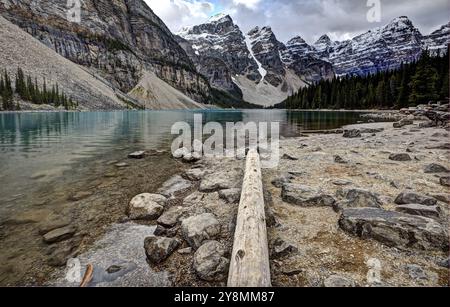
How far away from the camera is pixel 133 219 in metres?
7.14

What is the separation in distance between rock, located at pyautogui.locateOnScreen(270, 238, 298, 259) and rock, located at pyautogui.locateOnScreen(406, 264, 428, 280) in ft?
6.42

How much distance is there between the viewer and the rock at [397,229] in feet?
15.5

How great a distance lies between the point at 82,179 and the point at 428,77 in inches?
3242

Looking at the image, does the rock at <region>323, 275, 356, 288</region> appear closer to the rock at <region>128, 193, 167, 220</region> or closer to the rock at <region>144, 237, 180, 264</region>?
the rock at <region>144, 237, 180, 264</region>

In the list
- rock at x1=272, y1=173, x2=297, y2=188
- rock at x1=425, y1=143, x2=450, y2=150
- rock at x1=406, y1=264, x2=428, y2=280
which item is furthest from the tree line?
rock at x1=406, y1=264, x2=428, y2=280

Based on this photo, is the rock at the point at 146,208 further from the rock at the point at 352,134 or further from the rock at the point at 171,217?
the rock at the point at 352,134

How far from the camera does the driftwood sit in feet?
12.3

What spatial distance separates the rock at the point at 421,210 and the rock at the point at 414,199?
43 cm

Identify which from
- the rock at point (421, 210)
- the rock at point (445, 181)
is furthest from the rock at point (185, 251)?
the rock at point (445, 181)

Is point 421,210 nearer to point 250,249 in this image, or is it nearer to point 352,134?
point 250,249

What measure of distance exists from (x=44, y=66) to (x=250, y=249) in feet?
475

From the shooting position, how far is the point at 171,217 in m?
6.90
